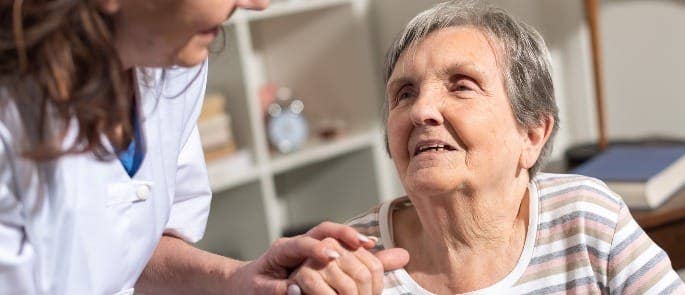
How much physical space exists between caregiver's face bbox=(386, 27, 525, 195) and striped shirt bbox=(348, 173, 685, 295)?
107 millimetres

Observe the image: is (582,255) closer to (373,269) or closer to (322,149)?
(373,269)

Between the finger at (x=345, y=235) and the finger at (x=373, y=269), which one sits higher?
the finger at (x=345, y=235)

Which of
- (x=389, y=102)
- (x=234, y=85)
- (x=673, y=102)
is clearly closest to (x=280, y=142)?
(x=234, y=85)

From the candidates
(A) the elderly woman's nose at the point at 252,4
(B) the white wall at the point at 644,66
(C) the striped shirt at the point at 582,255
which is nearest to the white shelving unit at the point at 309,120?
(B) the white wall at the point at 644,66

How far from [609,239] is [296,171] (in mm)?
2433

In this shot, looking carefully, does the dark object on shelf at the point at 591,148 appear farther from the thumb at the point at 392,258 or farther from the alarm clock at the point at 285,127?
the thumb at the point at 392,258

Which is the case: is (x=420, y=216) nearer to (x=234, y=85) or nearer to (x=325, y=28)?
(x=234, y=85)

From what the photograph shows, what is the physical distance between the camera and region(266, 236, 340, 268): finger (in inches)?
56.2

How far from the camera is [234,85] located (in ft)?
11.2

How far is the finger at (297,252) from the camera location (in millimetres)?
1429

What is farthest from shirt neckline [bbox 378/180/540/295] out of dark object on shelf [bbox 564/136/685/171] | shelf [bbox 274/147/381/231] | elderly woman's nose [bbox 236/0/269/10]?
shelf [bbox 274/147/381/231]

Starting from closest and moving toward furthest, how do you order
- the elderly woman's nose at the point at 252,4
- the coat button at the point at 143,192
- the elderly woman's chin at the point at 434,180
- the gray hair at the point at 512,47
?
the elderly woman's nose at the point at 252,4 → the coat button at the point at 143,192 → the elderly woman's chin at the point at 434,180 → the gray hair at the point at 512,47

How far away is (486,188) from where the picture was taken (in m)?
1.70

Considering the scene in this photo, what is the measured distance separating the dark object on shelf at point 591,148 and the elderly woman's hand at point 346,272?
1601 millimetres
